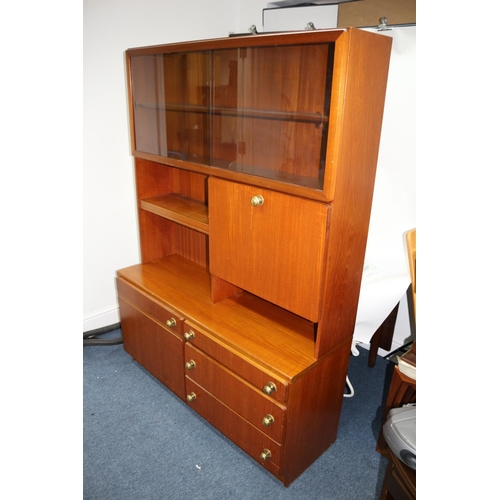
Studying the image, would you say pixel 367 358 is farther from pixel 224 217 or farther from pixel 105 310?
pixel 105 310

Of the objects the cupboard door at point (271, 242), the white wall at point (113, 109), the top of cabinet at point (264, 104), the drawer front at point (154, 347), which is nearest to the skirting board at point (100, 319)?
the white wall at point (113, 109)

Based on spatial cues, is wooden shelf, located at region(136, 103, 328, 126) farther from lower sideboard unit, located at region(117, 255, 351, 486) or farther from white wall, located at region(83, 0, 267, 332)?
lower sideboard unit, located at region(117, 255, 351, 486)

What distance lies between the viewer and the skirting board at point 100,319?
8.49 ft

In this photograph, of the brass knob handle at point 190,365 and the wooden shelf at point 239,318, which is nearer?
the wooden shelf at point 239,318

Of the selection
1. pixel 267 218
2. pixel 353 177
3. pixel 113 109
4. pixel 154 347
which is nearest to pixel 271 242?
pixel 267 218

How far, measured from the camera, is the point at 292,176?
4.87 ft

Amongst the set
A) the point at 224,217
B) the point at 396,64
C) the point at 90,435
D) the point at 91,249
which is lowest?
the point at 90,435

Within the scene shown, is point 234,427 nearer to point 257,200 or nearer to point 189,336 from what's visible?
point 189,336

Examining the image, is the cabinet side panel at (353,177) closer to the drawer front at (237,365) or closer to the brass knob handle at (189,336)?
the drawer front at (237,365)

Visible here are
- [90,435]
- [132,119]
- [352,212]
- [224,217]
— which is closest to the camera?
[352,212]
